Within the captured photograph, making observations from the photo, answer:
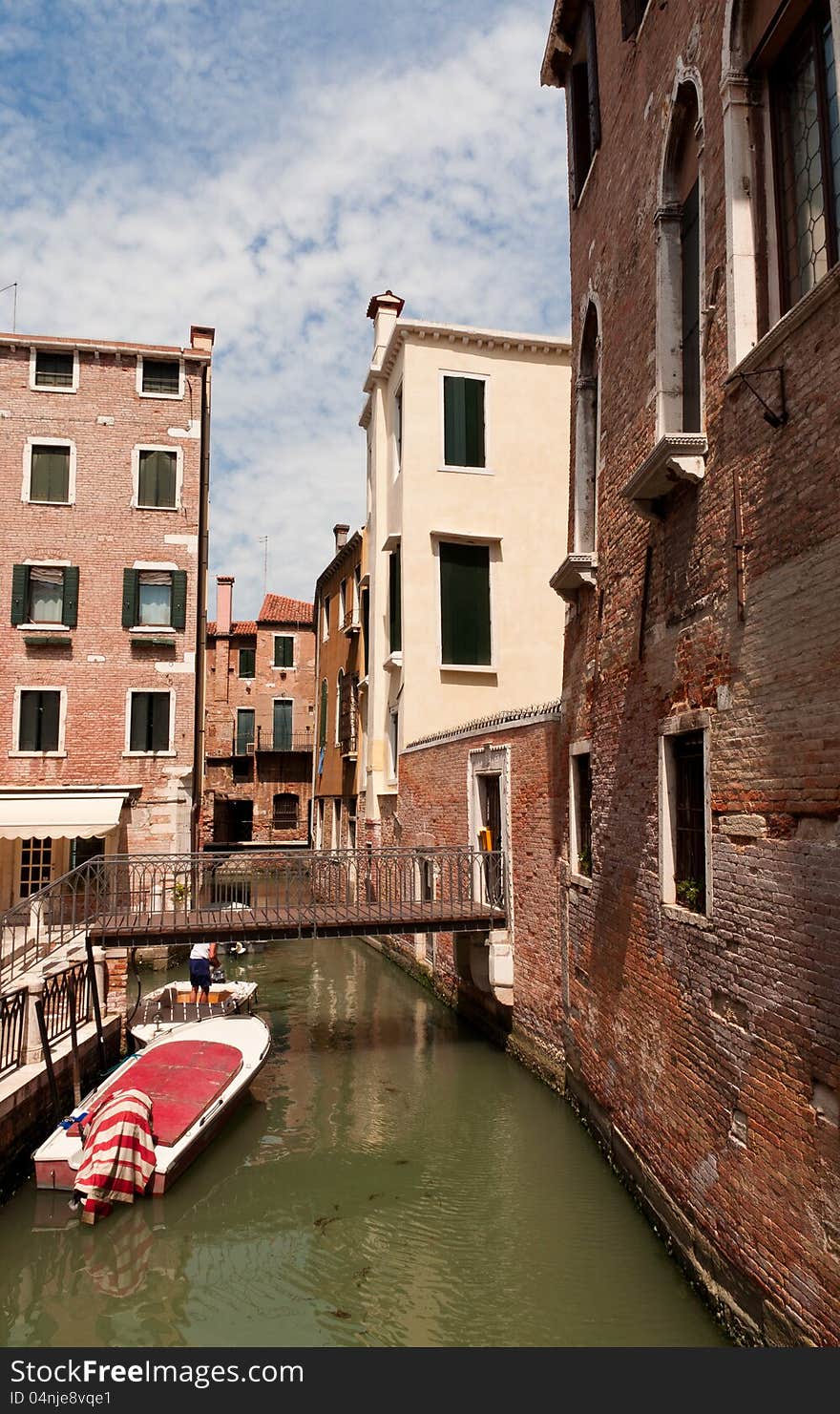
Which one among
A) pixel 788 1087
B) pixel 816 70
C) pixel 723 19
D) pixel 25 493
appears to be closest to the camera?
pixel 788 1087

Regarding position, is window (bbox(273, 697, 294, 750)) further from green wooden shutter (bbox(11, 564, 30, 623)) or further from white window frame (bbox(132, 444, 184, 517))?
green wooden shutter (bbox(11, 564, 30, 623))

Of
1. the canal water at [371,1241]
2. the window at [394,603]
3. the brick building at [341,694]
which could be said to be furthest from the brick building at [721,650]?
the brick building at [341,694]

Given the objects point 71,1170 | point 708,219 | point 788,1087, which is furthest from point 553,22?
point 71,1170

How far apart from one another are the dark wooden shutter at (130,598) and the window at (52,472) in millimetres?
1985

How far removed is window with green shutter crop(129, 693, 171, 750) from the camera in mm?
19141

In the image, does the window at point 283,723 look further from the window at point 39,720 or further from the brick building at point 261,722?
the window at point 39,720

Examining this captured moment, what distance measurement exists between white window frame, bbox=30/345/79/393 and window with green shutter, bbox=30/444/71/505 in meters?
1.21

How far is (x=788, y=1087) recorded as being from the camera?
5180 millimetres

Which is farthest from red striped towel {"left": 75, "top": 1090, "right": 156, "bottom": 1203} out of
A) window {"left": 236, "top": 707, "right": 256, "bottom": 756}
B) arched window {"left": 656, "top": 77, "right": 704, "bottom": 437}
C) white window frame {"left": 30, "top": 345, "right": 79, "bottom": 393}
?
window {"left": 236, "top": 707, "right": 256, "bottom": 756}

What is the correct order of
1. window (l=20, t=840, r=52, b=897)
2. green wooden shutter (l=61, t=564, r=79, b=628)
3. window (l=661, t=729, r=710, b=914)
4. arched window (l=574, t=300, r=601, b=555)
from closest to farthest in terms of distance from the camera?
window (l=661, t=729, r=710, b=914)
arched window (l=574, t=300, r=601, b=555)
window (l=20, t=840, r=52, b=897)
green wooden shutter (l=61, t=564, r=79, b=628)

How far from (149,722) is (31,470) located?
5.75 meters

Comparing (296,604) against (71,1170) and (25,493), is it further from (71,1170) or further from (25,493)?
(71,1170)

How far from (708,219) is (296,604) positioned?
32755 millimetres

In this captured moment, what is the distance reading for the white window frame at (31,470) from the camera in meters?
19.3
